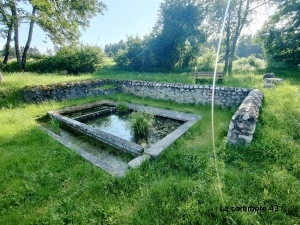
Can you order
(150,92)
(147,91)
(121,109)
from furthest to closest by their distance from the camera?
(147,91) < (150,92) < (121,109)

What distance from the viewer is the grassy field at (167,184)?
6.75ft

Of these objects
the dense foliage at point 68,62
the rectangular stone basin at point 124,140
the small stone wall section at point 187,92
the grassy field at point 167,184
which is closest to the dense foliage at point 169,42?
the dense foliage at point 68,62

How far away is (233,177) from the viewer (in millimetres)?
2619

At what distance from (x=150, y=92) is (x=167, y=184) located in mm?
6773

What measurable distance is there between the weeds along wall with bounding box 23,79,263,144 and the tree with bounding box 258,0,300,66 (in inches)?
459

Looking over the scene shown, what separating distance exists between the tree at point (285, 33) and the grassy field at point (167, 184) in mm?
13283

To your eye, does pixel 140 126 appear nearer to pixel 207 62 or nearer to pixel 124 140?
pixel 124 140

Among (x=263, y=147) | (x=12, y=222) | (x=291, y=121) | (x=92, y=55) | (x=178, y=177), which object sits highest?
(x=92, y=55)

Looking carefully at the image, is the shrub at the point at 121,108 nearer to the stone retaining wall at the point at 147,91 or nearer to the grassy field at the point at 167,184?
the stone retaining wall at the point at 147,91

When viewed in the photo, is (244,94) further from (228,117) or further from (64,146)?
(64,146)

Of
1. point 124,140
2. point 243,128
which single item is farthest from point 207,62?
point 124,140

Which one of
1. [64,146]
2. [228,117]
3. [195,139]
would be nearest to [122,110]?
[64,146]

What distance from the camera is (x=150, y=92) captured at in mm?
8859

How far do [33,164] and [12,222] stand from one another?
1.39 metres
